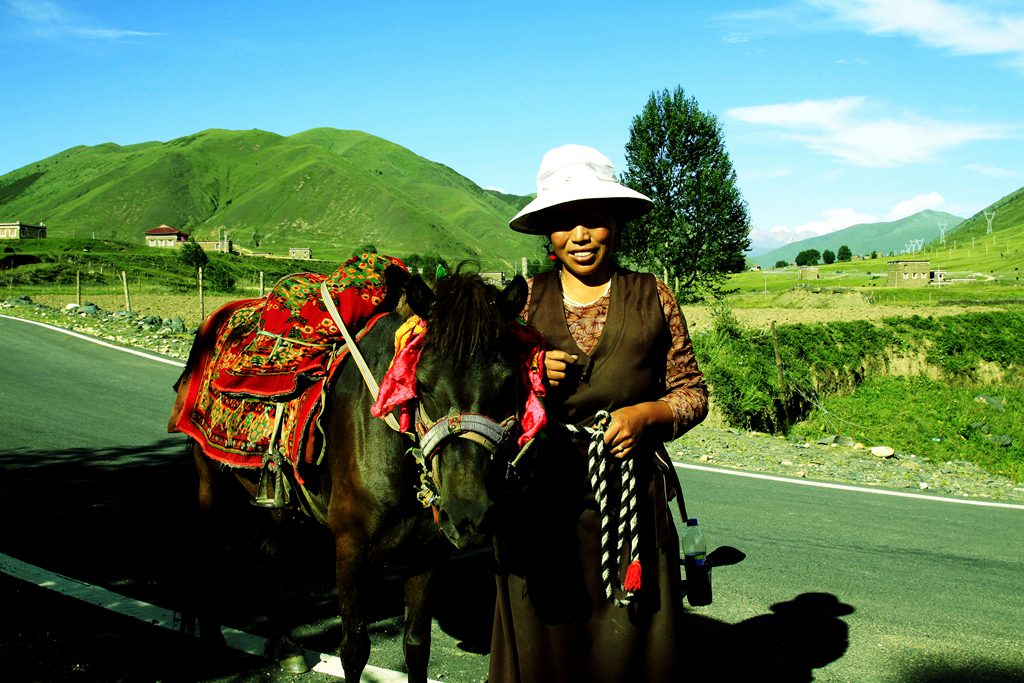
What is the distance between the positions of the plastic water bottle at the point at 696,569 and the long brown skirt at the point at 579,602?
0.46m

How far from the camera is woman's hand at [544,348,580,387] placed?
7.70 feet

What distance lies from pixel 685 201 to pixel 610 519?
50.7 metres

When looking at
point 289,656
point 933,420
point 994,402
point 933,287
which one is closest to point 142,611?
point 289,656

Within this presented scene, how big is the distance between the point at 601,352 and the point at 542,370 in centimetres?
23

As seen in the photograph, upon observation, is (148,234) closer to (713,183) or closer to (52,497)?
(713,183)

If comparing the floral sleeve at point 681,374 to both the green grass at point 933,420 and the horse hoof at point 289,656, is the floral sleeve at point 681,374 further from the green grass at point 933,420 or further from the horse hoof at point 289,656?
the green grass at point 933,420

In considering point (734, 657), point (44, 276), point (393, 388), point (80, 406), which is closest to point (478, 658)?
point (734, 657)

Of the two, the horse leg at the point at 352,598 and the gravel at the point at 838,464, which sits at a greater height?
the horse leg at the point at 352,598

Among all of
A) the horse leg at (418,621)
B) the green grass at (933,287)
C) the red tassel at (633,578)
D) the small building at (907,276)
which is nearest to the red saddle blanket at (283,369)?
the horse leg at (418,621)

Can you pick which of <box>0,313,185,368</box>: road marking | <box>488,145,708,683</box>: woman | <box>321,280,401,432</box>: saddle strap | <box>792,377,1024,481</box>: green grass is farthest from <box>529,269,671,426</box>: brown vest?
<box>0,313,185,368</box>: road marking

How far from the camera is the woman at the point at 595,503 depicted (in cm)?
244

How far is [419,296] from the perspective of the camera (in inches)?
97.0

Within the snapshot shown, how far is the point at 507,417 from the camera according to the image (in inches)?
90.9

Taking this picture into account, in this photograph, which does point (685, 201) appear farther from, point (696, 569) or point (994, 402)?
point (696, 569)
